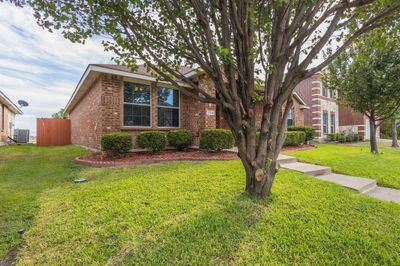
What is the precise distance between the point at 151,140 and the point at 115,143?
1225mm

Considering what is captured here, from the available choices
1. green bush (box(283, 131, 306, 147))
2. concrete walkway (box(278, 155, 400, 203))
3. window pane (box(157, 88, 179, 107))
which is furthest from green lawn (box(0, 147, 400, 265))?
green bush (box(283, 131, 306, 147))

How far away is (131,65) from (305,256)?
336 centimetres

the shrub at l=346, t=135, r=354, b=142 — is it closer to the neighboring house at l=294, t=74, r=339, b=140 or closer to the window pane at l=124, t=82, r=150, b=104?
the neighboring house at l=294, t=74, r=339, b=140

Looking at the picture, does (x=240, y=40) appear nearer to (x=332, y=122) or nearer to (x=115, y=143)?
(x=115, y=143)

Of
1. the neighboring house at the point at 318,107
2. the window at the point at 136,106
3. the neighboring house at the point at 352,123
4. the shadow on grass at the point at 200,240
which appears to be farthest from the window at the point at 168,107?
the neighboring house at the point at 352,123

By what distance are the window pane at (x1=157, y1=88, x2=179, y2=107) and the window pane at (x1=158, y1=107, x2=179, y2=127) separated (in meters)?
0.26

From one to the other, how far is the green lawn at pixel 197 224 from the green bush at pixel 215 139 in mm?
2984

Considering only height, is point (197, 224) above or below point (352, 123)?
below

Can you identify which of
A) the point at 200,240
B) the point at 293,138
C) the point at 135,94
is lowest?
the point at 200,240

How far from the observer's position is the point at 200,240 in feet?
6.63

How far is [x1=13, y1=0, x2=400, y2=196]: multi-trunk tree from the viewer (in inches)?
102

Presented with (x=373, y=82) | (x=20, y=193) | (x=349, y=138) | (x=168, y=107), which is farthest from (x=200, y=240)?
(x=349, y=138)

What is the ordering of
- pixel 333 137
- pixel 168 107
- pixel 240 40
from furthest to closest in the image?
pixel 333 137 → pixel 168 107 → pixel 240 40

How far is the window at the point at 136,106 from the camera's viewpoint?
755cm
